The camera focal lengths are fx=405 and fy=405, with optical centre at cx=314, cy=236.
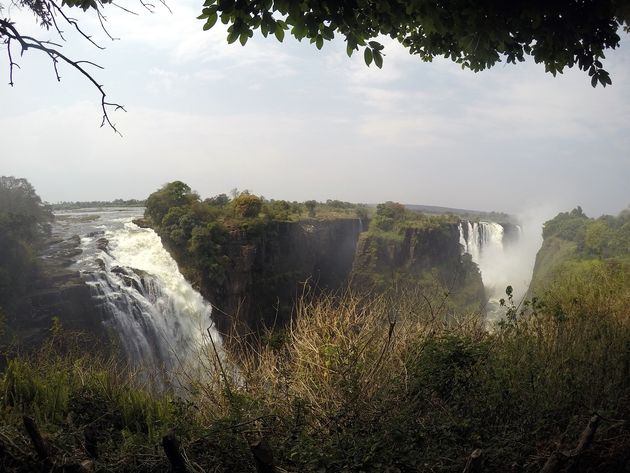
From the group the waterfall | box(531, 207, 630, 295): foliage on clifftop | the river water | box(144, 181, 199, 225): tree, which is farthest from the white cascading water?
the waterfall

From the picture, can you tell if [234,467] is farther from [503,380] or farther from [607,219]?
[607,219]

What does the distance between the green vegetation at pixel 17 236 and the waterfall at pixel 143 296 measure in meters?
2.10

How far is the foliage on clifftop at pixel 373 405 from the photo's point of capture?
2.78 metres

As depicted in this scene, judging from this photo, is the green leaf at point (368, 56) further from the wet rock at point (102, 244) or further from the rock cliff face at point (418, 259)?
the rock cliff face at point (418, 259)

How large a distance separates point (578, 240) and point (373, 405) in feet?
161

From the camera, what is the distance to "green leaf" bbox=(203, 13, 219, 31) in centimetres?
297

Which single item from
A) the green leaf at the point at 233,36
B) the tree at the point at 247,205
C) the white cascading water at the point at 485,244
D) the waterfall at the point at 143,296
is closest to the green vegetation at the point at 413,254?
the white cascading water at the point at 485,244

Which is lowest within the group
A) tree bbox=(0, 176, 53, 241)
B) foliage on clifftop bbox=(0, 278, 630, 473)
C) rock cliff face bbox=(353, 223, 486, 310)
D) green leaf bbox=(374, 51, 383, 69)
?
rock cliff face bbox=(353, 223, 486, 310)

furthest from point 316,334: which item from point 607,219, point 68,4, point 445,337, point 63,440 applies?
point 607,219

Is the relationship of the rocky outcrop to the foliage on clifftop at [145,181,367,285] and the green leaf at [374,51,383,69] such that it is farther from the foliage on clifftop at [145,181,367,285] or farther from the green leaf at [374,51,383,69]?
the green leaf at [374,51,383,69]

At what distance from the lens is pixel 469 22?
343cm

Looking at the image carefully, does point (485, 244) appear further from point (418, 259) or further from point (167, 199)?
point (167, 199)

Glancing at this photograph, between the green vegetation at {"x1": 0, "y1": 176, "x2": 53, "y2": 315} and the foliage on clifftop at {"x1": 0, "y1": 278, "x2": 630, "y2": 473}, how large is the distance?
1286 centimetres

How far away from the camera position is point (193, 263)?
76.7 feet
